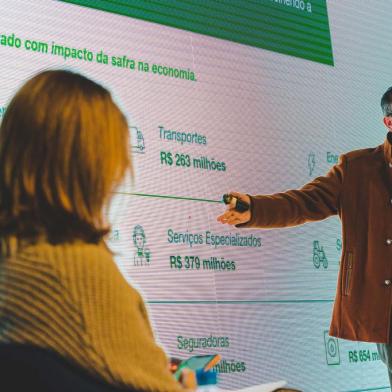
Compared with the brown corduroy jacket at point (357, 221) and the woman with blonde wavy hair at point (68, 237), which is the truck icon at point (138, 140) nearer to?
the brown corduroy jacket at point (357, 221)

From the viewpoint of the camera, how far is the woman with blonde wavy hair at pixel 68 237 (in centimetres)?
76

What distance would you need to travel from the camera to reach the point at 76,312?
2.49ft

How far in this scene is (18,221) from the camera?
81 cm

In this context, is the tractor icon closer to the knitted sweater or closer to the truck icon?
the truck icon

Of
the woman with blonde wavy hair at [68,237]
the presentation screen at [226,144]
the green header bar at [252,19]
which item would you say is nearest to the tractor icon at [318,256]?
the presentation screen at [226,144]

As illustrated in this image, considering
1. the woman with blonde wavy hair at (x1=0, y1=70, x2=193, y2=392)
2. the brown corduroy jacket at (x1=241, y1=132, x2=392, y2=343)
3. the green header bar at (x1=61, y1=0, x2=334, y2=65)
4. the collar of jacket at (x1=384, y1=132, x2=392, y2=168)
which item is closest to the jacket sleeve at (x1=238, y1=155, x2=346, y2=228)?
the brown corduroy jacket at (x1=241, y1=132, x2=392, y2=343)

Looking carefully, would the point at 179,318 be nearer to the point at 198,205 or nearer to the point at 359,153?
the point at 198,205

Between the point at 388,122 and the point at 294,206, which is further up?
the point at 388,122

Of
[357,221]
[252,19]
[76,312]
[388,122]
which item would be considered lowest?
[76,312]

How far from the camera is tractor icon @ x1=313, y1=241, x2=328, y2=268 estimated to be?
3.22m

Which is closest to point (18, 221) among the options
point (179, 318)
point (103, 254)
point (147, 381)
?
point (103, 254)

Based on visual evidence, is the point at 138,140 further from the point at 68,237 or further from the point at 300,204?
the point at 68,237

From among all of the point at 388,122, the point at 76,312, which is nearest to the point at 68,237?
the point at 76,312

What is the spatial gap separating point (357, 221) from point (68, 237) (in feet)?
6.46
